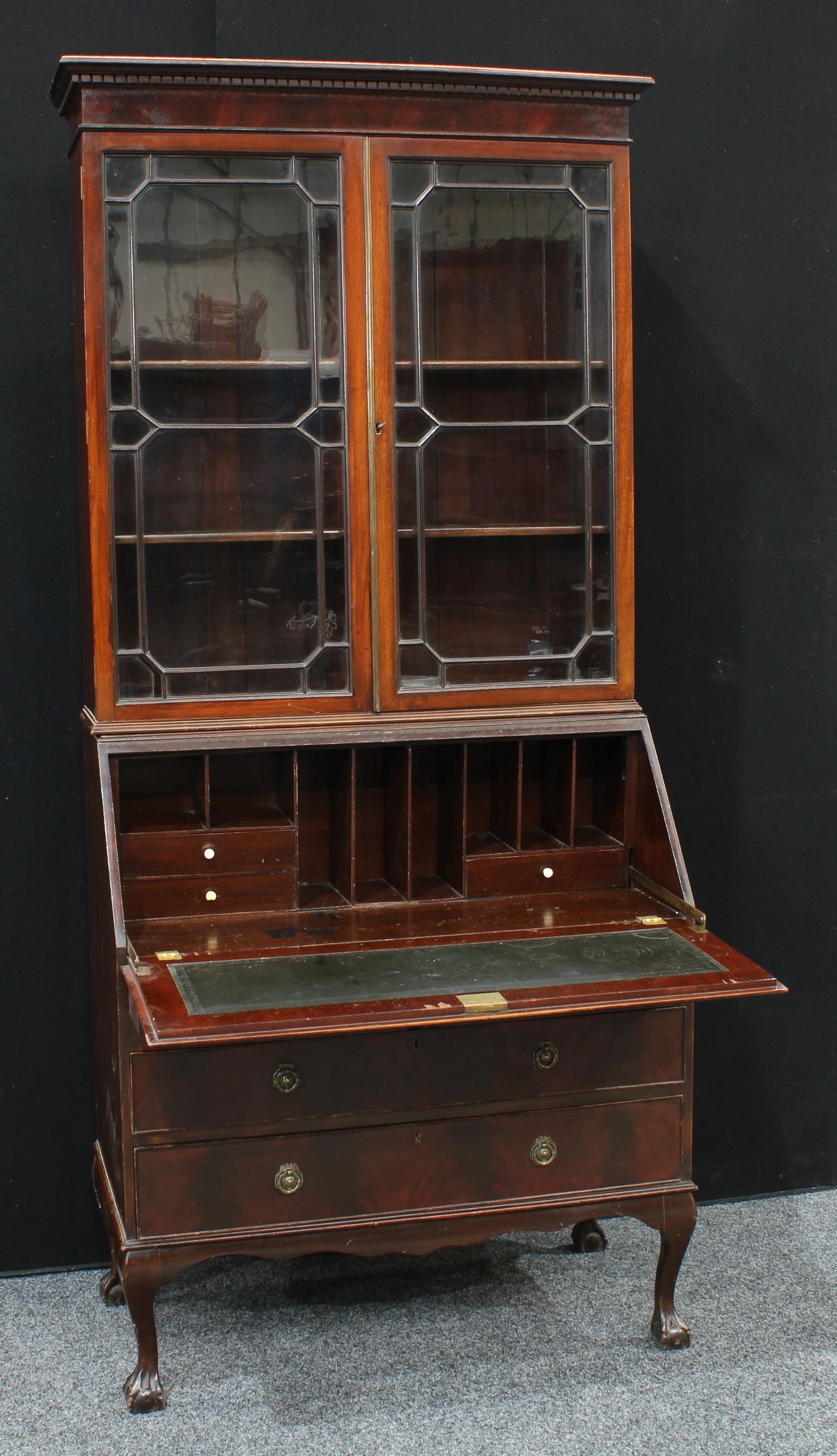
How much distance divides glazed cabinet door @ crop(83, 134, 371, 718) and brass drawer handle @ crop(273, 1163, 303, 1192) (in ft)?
2.55

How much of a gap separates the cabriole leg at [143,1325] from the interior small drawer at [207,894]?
600 mm

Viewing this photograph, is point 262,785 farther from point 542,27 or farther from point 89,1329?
point 542,27

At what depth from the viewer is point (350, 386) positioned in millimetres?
2555

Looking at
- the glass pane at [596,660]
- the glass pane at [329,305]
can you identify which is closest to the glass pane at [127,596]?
the glass pane at [329,305]

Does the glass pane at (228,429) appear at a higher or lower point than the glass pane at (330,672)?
higher

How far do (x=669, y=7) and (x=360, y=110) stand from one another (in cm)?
89

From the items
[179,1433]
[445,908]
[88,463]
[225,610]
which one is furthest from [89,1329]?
[88,463]

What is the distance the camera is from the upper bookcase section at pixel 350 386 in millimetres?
2473

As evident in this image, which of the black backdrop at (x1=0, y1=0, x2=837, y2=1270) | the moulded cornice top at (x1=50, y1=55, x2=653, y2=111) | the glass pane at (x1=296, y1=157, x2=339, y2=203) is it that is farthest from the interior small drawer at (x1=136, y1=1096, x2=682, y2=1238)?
the moulded cornice top at (x1=50, y1=55, x2=653, y2=111)

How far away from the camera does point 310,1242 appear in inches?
96.5

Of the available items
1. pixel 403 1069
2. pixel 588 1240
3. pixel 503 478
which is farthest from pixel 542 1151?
pixel 503 478

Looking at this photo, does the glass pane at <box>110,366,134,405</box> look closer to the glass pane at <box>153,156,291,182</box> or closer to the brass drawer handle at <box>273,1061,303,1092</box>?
the glass pane at <box>153,156,291,182</box>

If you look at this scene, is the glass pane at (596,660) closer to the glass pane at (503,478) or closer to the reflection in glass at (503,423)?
the reflection in glass at (503,423)

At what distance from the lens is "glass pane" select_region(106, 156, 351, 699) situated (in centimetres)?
249
